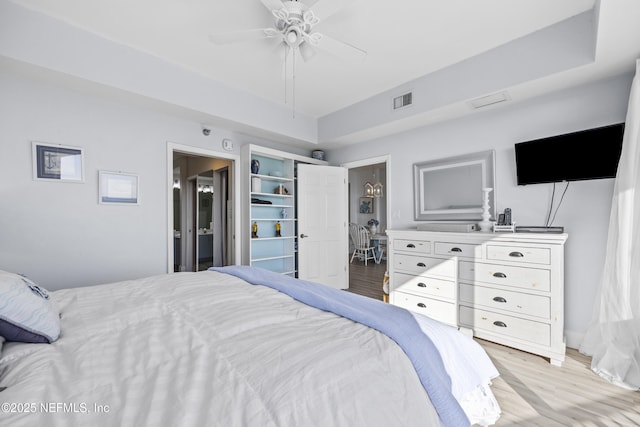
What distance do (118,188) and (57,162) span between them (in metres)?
0.51

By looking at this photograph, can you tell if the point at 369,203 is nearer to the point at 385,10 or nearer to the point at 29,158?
the point at 385,10

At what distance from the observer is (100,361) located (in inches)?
37.5

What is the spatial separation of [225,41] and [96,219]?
2.13 m

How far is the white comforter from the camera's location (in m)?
0.72

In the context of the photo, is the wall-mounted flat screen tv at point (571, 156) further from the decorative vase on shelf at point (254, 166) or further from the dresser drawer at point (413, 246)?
the decorative vase on shelf at point (254, 166)

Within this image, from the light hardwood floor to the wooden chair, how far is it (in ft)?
14.5

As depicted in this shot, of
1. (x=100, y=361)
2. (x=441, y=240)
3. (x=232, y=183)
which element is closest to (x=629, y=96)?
(x=441, y=240)

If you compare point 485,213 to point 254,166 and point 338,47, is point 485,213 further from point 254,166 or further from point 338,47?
point 254,166

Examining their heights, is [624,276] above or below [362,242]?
above

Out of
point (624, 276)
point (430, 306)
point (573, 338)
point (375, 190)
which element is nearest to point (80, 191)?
point (430, 306)

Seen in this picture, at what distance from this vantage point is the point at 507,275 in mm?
2504

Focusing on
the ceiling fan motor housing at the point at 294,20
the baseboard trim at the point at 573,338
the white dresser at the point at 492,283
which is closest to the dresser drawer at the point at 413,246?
the white dresser at the point at 492,283

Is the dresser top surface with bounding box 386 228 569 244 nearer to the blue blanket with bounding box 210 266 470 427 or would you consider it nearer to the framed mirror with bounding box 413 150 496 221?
the framed mirror with bounding box 413 150 496 221

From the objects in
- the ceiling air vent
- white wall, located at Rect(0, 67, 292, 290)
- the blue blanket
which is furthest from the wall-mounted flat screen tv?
white wall, located at Rect(0, 67, 292, 290)
